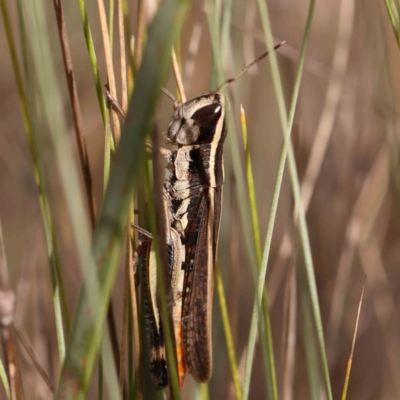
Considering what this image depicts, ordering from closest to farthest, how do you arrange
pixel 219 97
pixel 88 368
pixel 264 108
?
pixel 88 368 < pixel 219 97 < pixel 264 108

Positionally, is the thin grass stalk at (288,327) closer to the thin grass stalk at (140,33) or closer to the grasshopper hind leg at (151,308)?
the grasshopper hind leg at (151,308)

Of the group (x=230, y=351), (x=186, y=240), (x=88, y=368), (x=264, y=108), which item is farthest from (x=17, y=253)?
(x=88, y=368)

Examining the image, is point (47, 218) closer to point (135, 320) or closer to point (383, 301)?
point (135, 320)

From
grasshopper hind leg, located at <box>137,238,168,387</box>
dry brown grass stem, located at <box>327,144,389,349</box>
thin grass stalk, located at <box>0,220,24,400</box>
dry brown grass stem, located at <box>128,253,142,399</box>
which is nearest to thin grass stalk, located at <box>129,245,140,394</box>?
dry brown grass stem, located at <box>128,253,142,399</box>

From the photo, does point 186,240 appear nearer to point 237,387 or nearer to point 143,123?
point 237,387

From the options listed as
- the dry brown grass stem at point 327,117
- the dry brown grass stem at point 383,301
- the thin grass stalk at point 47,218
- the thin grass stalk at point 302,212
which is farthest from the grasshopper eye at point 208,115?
the dry brown grass stem at point 383,301
